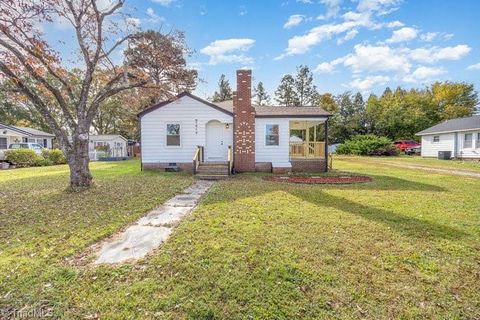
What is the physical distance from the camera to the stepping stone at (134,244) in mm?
3639

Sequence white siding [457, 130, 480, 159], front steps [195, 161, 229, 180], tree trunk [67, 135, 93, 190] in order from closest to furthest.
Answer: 1. tree trunk [67, 135, 93, 190]
2. front steps [195, 161, 229, 180]
3. white siding [457, 130, 480, 159]

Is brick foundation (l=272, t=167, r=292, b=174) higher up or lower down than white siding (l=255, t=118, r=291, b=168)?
lower down

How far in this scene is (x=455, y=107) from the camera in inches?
1458

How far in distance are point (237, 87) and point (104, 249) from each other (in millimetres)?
10805

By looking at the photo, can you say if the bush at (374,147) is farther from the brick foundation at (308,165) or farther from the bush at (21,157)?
the bush at (21,157)

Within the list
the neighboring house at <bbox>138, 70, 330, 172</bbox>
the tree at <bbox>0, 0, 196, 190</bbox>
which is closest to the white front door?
the neighboring house at <bbox>138, 70, 330, 172</bbox>

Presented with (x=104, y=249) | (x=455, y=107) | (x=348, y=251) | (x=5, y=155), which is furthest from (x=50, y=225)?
(x=455, y=107)

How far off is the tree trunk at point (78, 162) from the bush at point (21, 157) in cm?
1506

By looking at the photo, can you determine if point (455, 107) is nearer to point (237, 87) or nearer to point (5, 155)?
point (237, 87)

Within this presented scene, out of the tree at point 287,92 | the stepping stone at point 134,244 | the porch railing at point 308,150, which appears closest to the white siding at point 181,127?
the porch railing at point 308,150

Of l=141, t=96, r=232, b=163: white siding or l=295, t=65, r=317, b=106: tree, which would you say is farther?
l=295, t=65, r=317, b=106: tree

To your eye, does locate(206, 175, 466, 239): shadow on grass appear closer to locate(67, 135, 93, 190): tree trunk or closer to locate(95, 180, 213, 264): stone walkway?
locate(95, 180, 213, 264): stone walkway

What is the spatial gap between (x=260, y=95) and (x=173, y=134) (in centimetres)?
3769

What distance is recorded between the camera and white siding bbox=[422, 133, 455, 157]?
24.6 metres
